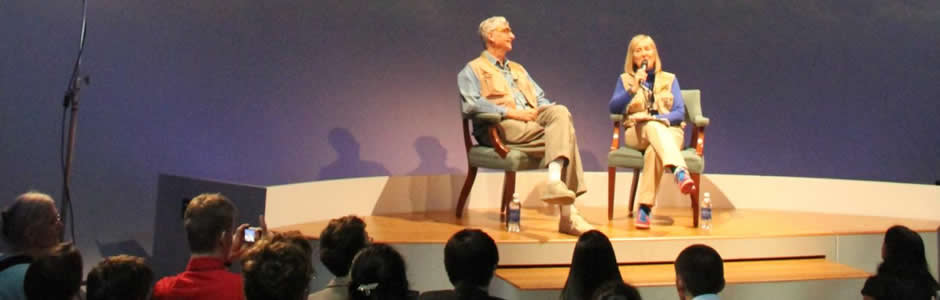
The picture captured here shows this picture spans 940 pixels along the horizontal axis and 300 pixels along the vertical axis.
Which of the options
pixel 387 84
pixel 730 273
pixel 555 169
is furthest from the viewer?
pixel 387 84

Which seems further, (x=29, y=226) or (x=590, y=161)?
(x=590, y=161)

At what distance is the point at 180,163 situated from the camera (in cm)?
527

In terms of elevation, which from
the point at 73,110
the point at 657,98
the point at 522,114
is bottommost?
the point at 73,110

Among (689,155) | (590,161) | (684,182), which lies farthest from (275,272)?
(590,161)

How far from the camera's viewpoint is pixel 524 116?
4.73 m

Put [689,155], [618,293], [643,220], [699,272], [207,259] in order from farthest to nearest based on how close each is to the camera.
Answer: [689,155] < [643,220] < [699,272] < [207,259] < [618,293]

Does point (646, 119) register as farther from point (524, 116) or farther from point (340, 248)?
point (340, 248)

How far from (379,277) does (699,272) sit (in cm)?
93

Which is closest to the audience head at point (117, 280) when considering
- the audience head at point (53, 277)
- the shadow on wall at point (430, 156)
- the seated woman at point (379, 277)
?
the audience head at point (53, 277)

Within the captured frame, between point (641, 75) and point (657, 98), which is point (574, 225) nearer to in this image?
point (641, 75)

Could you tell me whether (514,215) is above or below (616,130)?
below

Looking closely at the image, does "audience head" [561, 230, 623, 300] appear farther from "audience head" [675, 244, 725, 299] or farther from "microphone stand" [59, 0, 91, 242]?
"microphone stand" [59, 0, 91, 242]

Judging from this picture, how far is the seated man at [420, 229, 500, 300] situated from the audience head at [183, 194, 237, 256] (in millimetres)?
621

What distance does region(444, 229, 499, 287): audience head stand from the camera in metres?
2.37
